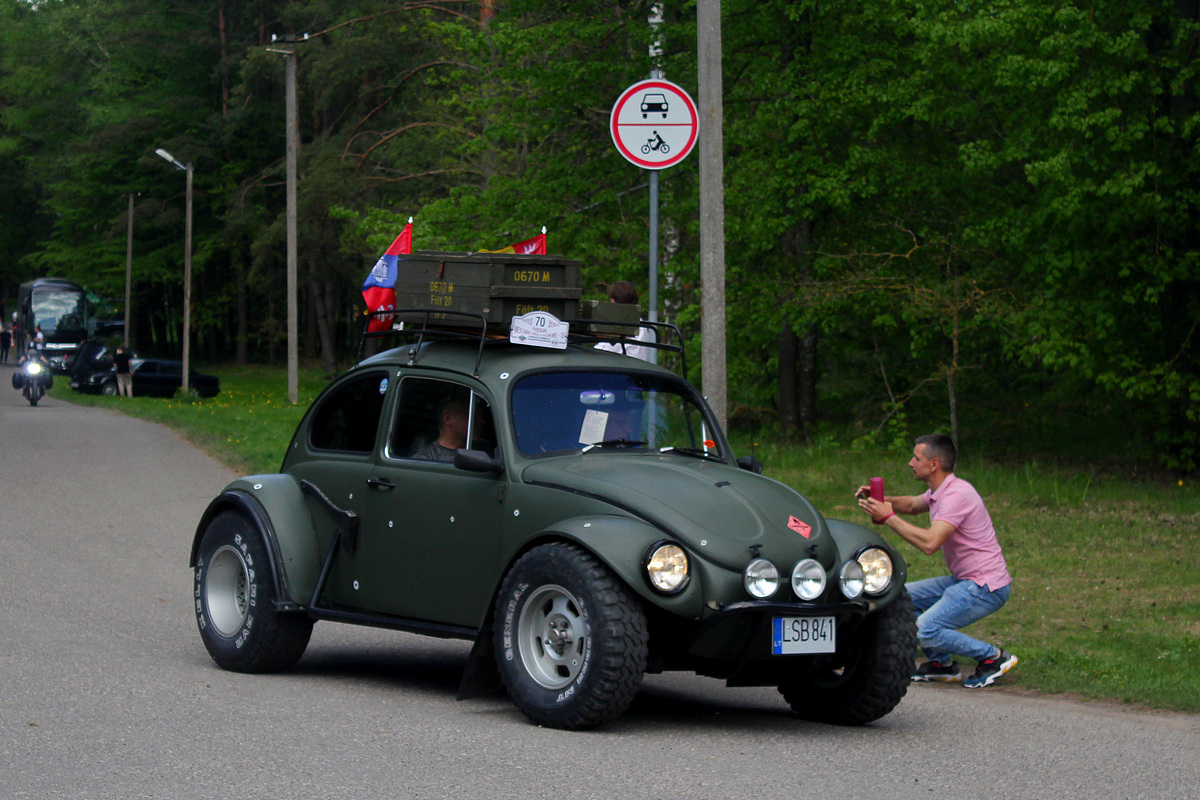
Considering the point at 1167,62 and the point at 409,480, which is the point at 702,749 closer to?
the point at 409,480

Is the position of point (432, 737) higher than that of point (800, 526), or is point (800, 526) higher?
point (800, 526)

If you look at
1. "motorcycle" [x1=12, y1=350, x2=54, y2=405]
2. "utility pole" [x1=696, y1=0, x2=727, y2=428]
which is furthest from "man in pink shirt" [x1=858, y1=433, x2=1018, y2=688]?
"motorcycle" [x1=12, y1=350, x2=54, y2=405]

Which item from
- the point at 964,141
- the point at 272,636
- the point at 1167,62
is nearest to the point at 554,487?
the point at 272,636

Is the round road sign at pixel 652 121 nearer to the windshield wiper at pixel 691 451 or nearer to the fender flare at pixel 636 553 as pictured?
the windshield wiper at pixel 691 451

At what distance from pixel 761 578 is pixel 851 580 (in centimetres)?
49

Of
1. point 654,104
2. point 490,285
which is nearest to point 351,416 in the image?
point 490,285

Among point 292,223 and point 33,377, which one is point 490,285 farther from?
point 33,377

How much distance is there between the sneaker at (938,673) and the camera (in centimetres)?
838

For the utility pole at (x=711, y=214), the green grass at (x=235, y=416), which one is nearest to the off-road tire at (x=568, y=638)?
the utility pole at (x=711, y=214)

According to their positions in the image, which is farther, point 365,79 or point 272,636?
point 365,79

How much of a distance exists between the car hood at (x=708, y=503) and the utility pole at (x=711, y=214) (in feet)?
15.2

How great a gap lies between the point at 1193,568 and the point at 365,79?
42.7 metres

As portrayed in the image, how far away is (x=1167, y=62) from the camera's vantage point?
18.6 m

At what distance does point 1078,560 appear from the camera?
12.1 m
